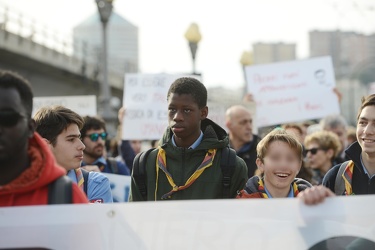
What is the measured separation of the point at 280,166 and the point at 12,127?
181 cm

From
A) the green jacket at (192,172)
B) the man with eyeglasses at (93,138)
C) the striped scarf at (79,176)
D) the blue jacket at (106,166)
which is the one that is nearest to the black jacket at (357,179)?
the green jacket at (192,172)

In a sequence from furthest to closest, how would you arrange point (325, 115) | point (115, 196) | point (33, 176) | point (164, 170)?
point (325, 115) < point (115, 196) < point (164, 170) < point (33, 176)

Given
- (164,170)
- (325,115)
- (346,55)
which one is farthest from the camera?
(346,55)

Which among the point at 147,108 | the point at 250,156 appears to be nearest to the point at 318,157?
the point at 250,156

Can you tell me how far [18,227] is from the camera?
10.5ft

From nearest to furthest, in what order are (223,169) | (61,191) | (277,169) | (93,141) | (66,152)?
(61,191) → (277,169) → (223,169) → (66,152) → (93,141)

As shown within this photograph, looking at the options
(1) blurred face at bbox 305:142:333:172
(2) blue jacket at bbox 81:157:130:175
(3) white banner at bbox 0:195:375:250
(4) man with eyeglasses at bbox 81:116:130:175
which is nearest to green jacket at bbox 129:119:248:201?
(3) white banner at bbox 0:195:375:250

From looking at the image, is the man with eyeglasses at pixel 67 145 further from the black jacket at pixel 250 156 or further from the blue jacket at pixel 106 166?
the black jacket at pixel 250 156

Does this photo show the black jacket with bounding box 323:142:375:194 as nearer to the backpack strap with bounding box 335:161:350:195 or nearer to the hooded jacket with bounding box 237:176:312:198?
the backpack strap with bounding box 335:161:350:195

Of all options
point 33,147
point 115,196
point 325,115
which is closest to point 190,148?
point 33,147

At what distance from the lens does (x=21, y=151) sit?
2.98 meters

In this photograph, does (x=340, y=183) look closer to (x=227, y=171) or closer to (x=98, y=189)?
(x=227, y=171)

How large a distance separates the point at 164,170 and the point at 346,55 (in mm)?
160670

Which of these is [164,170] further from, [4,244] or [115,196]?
[115,196]
